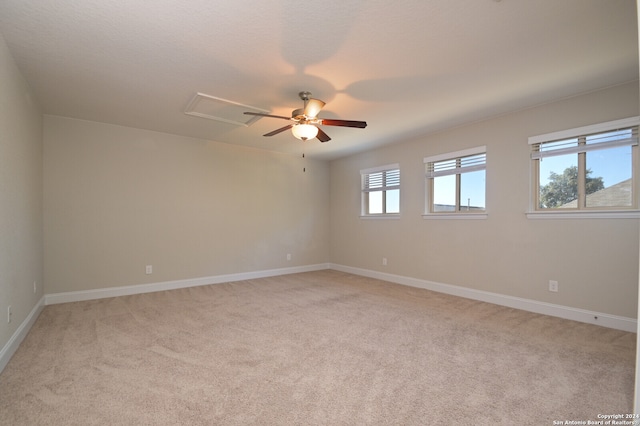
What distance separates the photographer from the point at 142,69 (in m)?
2.71

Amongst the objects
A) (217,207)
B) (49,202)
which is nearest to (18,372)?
(49,202)

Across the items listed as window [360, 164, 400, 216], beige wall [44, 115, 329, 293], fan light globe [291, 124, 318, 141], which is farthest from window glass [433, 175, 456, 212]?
beige wall [44, 115, 329, 293]

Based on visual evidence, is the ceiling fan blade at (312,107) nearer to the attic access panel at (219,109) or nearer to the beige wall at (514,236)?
the attic access panel at (219,109)

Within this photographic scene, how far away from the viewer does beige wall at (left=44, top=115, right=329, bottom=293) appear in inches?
159

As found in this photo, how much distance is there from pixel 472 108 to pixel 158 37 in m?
3.48

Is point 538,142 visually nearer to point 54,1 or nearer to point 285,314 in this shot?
point 285,314

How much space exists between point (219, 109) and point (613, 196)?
460cm

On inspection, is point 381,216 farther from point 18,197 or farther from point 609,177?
point 18,197

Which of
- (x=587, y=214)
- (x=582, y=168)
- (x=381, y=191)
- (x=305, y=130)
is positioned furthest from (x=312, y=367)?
(x=381, y=191)

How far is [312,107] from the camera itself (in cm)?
309

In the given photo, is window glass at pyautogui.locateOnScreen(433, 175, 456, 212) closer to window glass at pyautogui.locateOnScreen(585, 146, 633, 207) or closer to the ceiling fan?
window glass at pyautogui.locateOnScreen(585, 146, 633, 207)

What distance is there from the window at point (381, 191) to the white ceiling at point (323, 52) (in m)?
1.84

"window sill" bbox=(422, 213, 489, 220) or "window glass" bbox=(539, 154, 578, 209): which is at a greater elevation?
"window glass" bbox=(539, 154, 578, 209)

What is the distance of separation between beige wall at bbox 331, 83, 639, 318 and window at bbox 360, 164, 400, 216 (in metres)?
0.18
